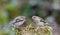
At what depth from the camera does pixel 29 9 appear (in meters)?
3.75

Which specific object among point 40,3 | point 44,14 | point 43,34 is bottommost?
Result: point 43,34

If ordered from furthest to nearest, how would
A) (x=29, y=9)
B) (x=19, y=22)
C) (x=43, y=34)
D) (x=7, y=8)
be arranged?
(x=29, y=9) → (x=7, y=8) → (x=19, y=22) → (x=43, y=34)

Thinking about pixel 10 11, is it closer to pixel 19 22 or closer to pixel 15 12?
pixel 15 12

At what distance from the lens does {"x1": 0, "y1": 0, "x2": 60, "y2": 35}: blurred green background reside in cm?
348

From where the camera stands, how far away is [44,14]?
364 centimetres

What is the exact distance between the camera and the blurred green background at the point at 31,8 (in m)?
3.48

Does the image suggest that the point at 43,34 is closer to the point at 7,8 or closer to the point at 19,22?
the point at 19,22

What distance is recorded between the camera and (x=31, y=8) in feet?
12.5

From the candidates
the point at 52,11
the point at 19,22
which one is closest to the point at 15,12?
the point at 52,11

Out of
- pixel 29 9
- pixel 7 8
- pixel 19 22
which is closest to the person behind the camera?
pixel 19 22

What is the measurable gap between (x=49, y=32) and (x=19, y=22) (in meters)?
0.17

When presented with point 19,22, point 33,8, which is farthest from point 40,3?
point 19,22

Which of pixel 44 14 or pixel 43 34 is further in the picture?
pixel 44 14

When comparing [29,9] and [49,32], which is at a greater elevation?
[29,9]
